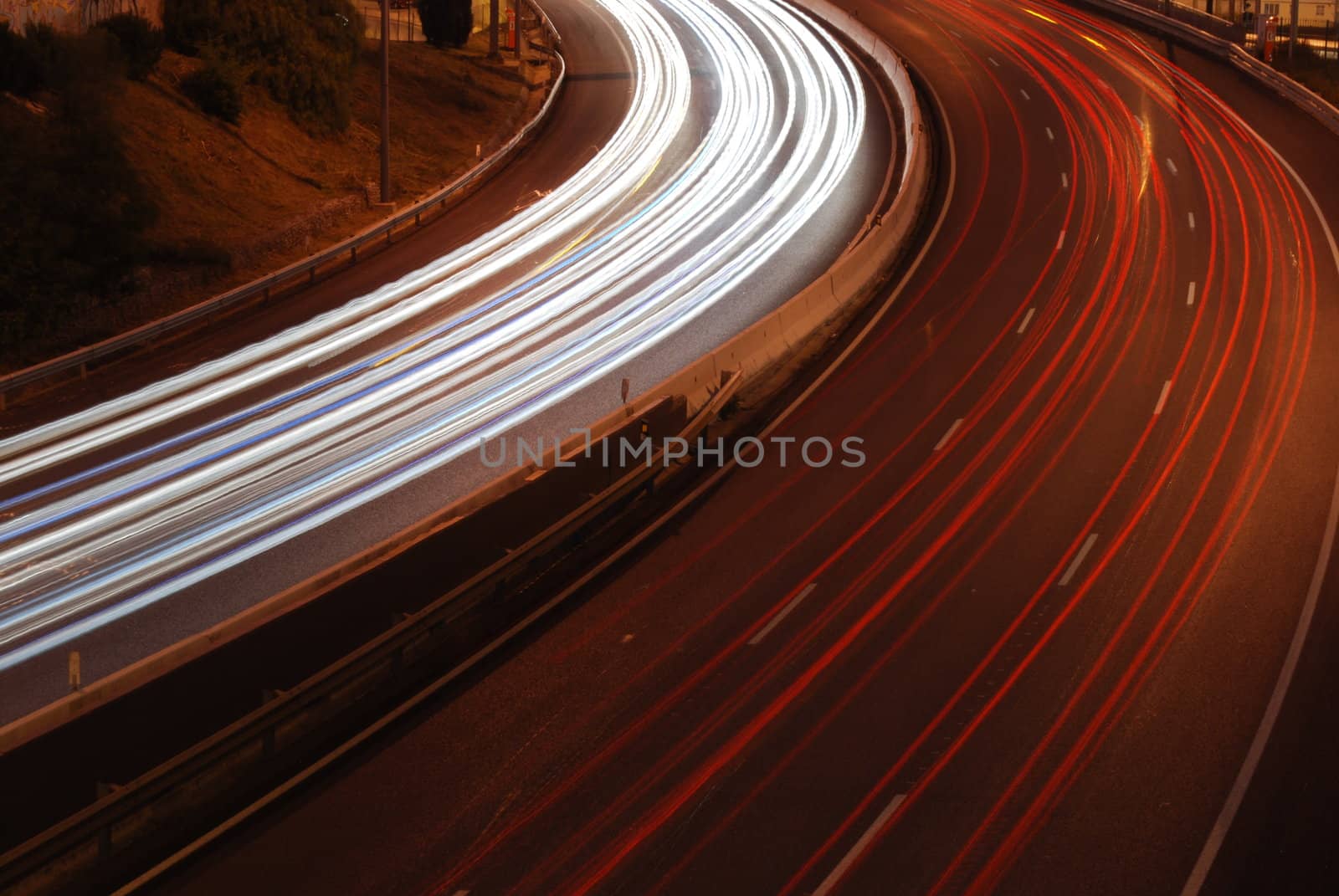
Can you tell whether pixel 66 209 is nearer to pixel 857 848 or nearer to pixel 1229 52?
pixel 857 848

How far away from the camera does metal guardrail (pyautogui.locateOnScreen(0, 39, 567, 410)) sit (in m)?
22.7

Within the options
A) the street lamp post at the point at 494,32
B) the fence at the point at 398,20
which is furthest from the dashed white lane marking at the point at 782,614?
the fence at the point at 398,20

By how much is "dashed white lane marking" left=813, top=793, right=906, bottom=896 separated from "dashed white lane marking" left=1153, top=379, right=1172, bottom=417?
1265 cm

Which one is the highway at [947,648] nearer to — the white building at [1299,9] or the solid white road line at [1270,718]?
the solid white road line at [1270,718]

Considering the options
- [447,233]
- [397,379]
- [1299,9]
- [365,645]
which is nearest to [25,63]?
[447,233]

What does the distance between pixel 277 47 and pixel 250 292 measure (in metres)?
13.9

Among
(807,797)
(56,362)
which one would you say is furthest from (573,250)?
(807,797)

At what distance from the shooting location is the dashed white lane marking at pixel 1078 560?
17.1 meters

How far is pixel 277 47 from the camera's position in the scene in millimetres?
38094

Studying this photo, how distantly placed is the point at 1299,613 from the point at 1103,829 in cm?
601

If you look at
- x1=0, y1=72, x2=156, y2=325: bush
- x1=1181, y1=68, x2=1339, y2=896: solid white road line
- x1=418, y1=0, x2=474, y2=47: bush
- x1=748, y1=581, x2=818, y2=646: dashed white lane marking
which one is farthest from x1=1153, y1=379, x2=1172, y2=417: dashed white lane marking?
x1=418, y1=0, x2=474, y2=47: bush

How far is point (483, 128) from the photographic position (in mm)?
41438

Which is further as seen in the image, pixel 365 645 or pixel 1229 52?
pixel 1229 52

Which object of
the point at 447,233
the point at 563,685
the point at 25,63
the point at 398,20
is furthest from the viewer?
the point at 398,20
